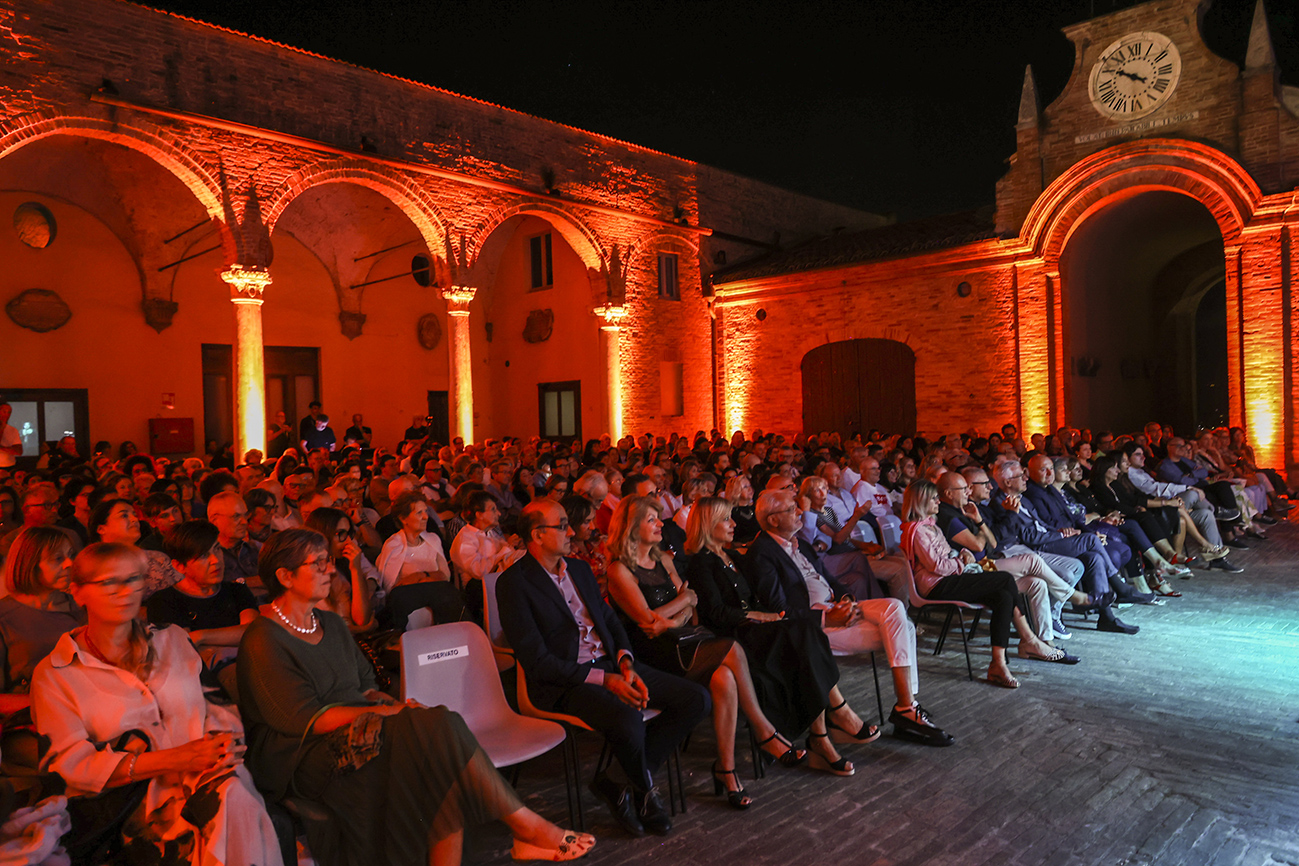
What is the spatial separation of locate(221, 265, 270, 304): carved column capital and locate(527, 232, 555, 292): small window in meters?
7.85

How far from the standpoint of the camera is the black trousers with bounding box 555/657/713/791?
3.55 m

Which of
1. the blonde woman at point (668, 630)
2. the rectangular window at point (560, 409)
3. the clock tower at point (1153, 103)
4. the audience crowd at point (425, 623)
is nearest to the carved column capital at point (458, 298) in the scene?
the rectangular window at point (560, 409)

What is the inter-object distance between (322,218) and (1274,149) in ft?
52.8

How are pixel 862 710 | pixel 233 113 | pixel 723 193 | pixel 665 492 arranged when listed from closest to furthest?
pixel 862 710, pixel 665 492, pixel 233 113, pixel 723 193

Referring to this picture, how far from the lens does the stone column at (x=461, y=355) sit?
14781 millimetres

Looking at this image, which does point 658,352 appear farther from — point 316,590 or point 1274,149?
point 316,590

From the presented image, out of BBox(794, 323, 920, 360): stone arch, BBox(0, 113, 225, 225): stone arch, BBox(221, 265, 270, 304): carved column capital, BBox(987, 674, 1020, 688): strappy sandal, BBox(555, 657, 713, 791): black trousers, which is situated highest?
BBox(0, 113, 225, 225): stone arch

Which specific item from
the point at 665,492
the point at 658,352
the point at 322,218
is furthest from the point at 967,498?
the point at 322,218

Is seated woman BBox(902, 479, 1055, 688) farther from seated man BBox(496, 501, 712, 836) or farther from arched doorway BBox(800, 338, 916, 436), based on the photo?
arched doorway BBox(800, 338, 916, 436)

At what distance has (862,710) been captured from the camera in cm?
488

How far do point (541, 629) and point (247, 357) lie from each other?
10.2 meters

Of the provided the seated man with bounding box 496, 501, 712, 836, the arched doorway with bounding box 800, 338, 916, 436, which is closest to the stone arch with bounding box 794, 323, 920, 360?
the arched doorway with bounding box 800, 338, 916, 436

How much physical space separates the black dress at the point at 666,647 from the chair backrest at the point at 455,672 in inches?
30.8

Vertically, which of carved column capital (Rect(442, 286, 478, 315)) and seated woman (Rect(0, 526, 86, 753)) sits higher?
carved column capital (Rect(442, 286, 478, 315))
